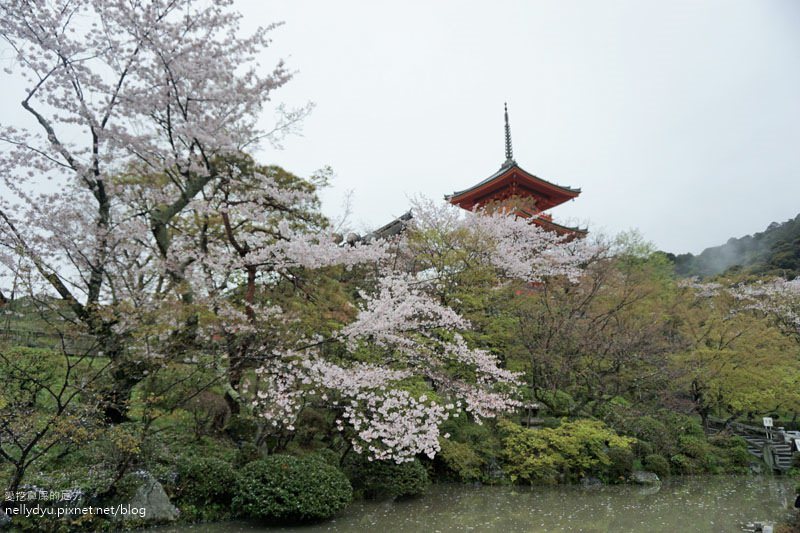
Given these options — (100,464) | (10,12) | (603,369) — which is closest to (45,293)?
(100,464)

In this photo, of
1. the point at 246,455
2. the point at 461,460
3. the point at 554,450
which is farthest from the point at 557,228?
the point at 246,455

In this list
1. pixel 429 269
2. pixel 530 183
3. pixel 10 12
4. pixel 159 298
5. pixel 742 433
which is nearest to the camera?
pixel 10 12

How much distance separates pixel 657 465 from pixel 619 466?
4.40 ft

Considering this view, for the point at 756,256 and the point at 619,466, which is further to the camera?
the point at 756,256

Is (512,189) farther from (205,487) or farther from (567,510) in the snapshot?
(205,487)

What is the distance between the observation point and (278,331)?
8.12m

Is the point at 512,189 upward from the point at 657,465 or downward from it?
upward

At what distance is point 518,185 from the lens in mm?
24031

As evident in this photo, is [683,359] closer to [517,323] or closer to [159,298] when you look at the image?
[517,323]

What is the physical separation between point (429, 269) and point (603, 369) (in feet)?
20.8

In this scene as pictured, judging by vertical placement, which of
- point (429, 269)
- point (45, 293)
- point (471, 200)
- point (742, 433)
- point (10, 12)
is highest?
point (471, 200)

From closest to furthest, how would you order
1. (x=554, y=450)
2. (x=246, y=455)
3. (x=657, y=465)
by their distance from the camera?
(x=246, y=455), (x=554, y=450), (x=657, y=465)

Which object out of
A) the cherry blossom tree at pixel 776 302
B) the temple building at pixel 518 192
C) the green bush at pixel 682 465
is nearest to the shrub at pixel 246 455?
the green bush at pixel 682 465

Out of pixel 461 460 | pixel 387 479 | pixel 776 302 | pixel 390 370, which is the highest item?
pixel 776 302
